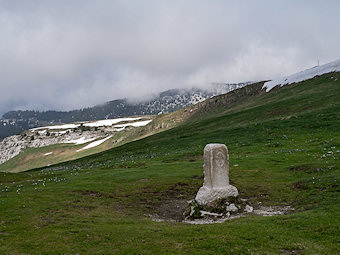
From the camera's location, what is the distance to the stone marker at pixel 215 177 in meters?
21.2

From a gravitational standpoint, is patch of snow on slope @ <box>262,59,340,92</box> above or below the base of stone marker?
above

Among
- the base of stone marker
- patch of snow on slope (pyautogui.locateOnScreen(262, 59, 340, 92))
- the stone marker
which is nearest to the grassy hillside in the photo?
the base of stone marker

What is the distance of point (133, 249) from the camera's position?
40.7 feet

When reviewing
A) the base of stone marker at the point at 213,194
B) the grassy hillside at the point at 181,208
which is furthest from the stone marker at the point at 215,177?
the grassy hillside at the point at 181,208

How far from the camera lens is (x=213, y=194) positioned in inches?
831

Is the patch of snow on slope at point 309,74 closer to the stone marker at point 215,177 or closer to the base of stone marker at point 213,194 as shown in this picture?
the stone marker at point 215,177

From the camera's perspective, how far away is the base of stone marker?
68.9ft

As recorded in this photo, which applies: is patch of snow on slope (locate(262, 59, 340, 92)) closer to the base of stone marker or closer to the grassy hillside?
the grassy hillside

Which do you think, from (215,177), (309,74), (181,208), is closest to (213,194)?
(215,177)

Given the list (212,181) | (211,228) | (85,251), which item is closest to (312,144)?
(212,181)

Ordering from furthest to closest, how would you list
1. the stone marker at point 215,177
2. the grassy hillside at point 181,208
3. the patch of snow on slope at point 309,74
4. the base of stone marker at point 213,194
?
the patch of snow on slope at point 309,74 → the stone marker at point 215,177 → the base of stone marker at point 213,194 → the grassy hillside at point 181,208

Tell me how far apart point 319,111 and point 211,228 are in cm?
5681

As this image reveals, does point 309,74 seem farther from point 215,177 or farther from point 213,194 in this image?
point 213,194

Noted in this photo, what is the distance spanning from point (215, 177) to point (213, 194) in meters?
1.44
